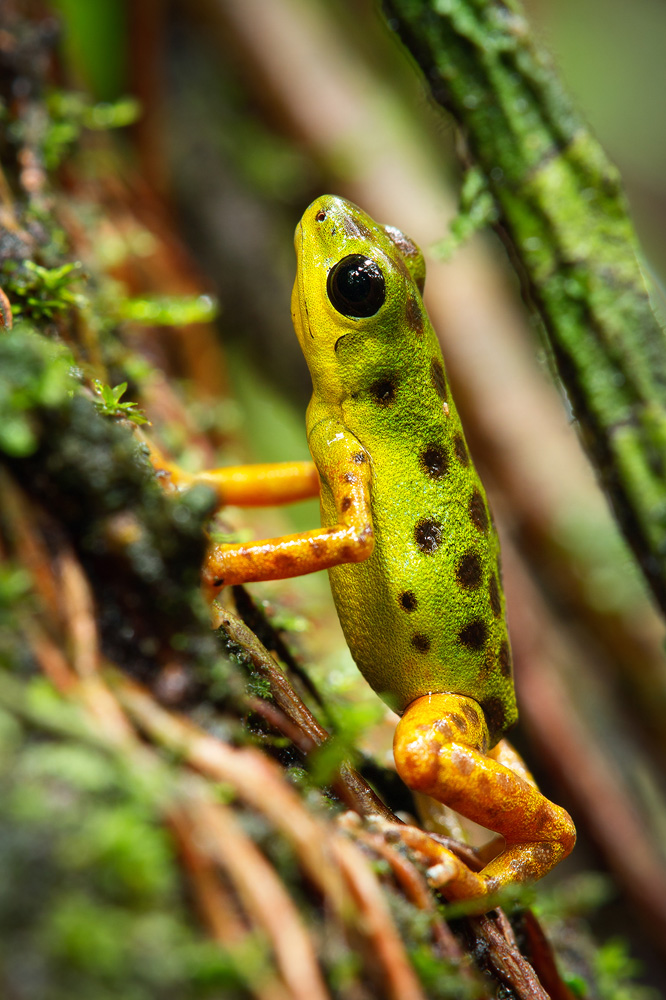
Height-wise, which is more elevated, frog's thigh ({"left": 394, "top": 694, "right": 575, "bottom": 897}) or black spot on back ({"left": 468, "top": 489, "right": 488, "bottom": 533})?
black spot on back ({"left": 468, "top": 489, "right": 488, "bottom": 533})

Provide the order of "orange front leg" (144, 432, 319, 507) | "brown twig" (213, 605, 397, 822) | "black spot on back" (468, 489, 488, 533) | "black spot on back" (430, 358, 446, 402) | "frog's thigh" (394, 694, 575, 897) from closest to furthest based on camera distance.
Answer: "brown twig" (213, 605, 397, 822), "frog's thigh" (394, 694, 575, 897), "black spot on back" (468, 489, 488, 533), "black spot on back" (430, 358, 446, 402), "orange front leg" (144, 432, 319, 507)

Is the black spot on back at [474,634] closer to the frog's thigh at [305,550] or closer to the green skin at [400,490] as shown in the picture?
the green skin at [400,490]

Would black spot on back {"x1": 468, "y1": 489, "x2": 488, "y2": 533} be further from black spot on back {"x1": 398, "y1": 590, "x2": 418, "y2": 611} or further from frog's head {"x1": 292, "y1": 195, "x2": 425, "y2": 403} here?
frog's head {"x1": 292, "y1": 195, "x2": 425, "y2": 403}

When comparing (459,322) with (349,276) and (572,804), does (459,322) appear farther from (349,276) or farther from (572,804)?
(572,804)

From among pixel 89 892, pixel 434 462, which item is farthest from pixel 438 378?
pixel 89 892

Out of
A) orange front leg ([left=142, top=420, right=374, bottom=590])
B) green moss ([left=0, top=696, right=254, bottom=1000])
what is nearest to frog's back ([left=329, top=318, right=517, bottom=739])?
orange front leg ([left=142, top=420, right=374, bottom=590])

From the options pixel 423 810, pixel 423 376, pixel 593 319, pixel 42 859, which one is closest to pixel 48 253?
pixel 423 376

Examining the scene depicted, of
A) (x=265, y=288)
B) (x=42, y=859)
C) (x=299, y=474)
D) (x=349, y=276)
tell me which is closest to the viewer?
(x=42, y=859)
